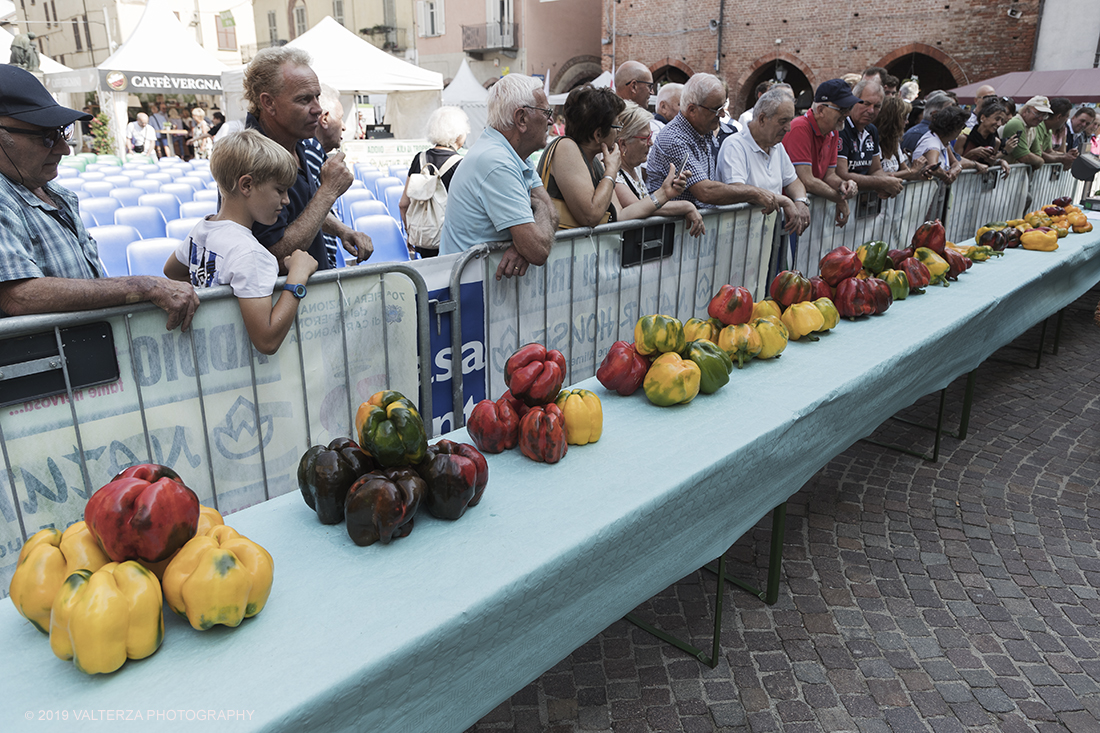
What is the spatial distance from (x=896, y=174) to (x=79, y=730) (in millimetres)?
6612

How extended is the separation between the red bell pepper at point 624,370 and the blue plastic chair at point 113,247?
4347 mm

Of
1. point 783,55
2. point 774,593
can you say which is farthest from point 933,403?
point 783,55

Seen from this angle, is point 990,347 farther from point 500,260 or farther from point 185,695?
point 185,695

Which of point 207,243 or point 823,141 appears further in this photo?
point 823,141

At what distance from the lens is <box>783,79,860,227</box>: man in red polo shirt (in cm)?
502

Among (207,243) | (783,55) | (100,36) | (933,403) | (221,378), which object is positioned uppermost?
(100,36)

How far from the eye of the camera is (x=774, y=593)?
3.10m

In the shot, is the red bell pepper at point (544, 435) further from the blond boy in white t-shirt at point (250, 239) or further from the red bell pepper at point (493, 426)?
the blond boy in white t-shirt at point (250, 239)

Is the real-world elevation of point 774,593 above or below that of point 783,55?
below

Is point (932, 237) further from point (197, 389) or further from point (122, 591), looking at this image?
point (122, 591)

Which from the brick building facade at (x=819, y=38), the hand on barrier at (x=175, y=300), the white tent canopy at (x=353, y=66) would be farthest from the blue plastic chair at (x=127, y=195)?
the brick building facade at (x=819, y=38)

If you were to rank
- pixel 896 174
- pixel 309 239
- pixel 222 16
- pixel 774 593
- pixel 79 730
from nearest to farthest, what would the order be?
pixel 79 730
pixel 309 239
pixel 774 593
pixel 896 174
pixel 222 16

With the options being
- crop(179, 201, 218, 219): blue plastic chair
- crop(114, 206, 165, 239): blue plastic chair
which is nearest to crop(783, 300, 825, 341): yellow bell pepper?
crop(114, 206, 165, 239): blue plastic chair

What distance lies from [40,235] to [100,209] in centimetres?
565
